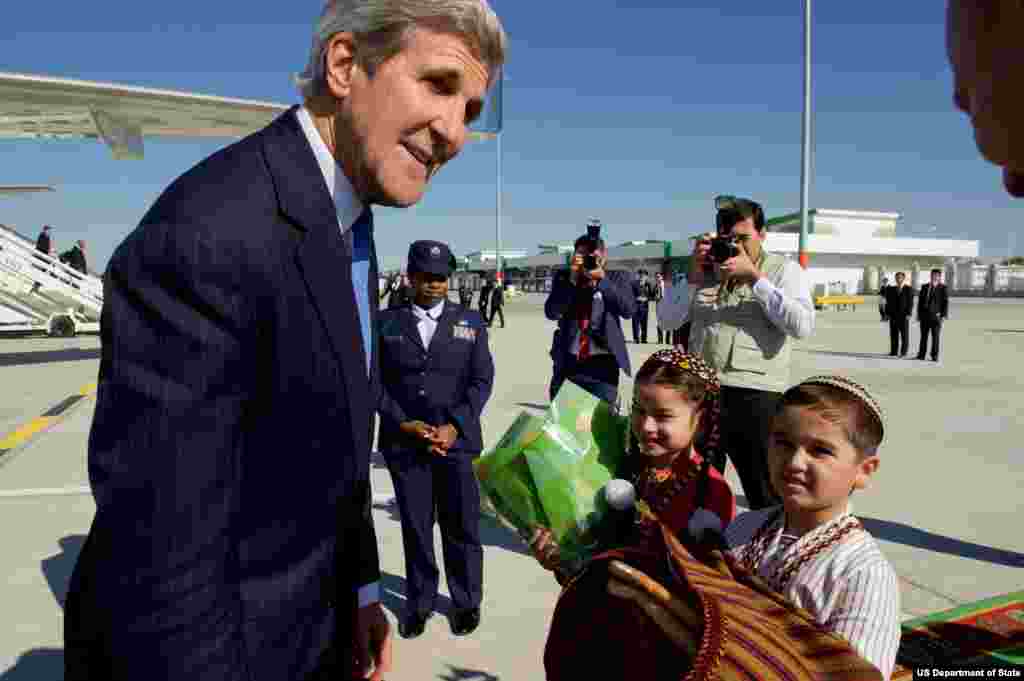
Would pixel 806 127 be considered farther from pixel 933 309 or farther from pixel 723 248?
pixel 723 248

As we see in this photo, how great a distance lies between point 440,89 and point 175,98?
48.0ft

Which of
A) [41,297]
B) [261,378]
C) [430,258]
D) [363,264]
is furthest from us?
[41,297]

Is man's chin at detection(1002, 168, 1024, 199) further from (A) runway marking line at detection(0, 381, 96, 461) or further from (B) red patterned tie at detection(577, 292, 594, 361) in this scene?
(A) runway marking line at detection(0, 381, 96, 461)

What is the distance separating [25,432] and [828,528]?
8353 mm

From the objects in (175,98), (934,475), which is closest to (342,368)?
(934,475)

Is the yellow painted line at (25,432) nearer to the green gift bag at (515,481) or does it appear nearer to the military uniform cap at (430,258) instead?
the military uniform cap at (430,258)

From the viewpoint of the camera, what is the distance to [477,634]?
139 inches

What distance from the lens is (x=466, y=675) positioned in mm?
3131

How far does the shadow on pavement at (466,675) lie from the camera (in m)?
3.10

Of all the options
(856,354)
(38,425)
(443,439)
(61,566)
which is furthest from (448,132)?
(856,354)

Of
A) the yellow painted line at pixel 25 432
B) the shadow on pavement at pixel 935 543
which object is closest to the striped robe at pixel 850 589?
the shadow on pavement at pixel 935 543

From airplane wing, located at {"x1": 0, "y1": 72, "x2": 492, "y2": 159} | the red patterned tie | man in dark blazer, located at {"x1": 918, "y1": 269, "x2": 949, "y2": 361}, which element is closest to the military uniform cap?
→ the red patterned tie

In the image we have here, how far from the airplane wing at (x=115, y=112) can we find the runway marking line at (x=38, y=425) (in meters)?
5.83

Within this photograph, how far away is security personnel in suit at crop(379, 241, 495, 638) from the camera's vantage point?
3.58 metres
